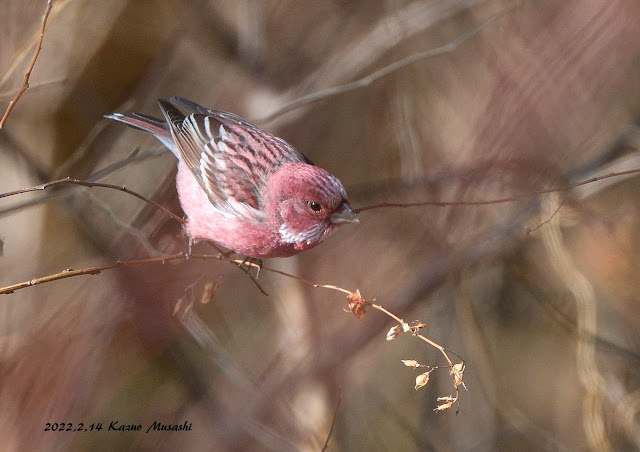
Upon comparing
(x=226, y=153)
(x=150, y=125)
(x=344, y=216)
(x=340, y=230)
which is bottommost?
(x=340, y=230)

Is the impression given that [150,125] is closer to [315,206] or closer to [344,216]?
Answer: [315,206]

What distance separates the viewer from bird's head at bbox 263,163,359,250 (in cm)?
304

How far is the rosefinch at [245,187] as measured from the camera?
10.2 ft

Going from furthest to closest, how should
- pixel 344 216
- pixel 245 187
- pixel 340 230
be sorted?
1. pixel 340 230
2. pixel 245 187
3. pixel 344 216

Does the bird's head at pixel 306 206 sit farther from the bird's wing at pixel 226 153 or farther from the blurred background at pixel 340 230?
the blurred background at pixel 340 230

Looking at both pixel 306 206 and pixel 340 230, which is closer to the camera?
pixel 306 206

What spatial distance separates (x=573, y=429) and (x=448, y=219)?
11.9ft

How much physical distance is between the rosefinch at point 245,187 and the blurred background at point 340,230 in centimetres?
28

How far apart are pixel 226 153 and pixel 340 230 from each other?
1964mm

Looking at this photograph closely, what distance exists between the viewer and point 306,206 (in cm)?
311

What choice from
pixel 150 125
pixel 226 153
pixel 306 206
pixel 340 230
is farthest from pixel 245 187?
pixel 340 230

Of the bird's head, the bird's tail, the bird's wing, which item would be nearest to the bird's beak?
the bird's head

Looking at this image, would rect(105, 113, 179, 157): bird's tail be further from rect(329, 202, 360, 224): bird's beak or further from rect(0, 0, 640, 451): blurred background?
rect(329, 202, 360, 224): bird's beak

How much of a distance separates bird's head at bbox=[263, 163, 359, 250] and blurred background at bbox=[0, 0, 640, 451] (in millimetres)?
470
